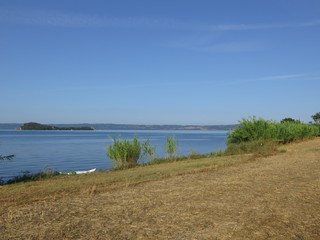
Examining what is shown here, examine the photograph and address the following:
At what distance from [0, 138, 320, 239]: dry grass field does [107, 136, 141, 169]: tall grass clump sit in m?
6.73

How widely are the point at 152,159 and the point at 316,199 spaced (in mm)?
11403

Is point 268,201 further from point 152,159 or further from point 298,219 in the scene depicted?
point 152,159

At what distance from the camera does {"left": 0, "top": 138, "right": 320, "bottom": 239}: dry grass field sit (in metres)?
5.10

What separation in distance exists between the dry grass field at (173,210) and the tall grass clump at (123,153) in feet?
22.1

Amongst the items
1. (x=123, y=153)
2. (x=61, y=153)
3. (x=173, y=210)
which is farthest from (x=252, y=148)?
(x=61, y=153)

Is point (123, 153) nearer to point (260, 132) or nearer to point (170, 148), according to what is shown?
point (170, 148)

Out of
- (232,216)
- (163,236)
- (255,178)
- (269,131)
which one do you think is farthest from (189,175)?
(269,131)

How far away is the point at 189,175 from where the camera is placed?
440 inches

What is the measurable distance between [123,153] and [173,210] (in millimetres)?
10551

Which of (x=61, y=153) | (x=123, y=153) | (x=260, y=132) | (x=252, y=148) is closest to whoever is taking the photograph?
(x=123, y=153)

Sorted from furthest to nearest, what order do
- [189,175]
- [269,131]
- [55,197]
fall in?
[269,131] → [189,175] → [55,197]

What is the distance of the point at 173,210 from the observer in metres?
6.37

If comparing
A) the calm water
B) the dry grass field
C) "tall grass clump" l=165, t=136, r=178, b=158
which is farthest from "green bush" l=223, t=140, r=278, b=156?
the dry grass field

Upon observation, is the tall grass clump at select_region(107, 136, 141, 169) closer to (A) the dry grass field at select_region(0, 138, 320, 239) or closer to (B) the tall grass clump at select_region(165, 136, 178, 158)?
(B) the tall grass clump at select_region(165, 136, 178, 158)
